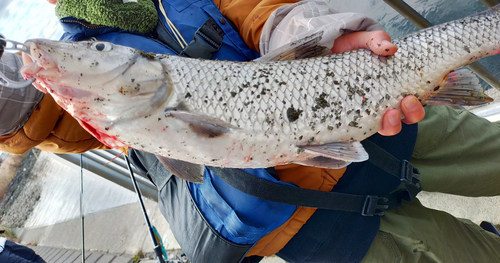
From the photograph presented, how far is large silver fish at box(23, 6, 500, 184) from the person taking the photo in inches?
46.2

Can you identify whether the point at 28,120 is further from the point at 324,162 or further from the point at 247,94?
the point at 324,162

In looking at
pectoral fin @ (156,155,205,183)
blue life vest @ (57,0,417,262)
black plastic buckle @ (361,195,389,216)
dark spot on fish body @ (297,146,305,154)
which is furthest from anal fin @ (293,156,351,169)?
pectoral fin @ (156,155,205,183)

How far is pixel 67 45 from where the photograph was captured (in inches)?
44.8

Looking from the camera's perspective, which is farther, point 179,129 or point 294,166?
point 294,166

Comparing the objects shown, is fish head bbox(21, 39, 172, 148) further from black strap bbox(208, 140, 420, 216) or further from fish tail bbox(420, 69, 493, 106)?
fish tail bbox(420, 69, 493, 106)

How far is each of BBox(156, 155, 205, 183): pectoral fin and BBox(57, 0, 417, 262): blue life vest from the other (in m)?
0.18

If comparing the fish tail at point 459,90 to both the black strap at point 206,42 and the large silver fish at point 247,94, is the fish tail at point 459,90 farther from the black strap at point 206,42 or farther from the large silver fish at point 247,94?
the black strap at point 206,42

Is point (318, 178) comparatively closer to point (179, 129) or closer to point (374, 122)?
point (374, 122)

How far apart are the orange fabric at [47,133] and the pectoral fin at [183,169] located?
0.75m

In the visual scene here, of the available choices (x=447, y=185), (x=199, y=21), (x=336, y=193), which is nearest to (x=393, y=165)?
(x=336, y=193)

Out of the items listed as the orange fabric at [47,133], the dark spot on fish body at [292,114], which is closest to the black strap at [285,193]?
the dark spot on fish body at [292,114]

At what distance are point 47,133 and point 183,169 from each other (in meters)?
0.88

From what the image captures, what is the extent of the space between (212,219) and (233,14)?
1.35 meters

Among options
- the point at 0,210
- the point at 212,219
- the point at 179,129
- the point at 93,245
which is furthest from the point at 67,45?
the point at 0,210
